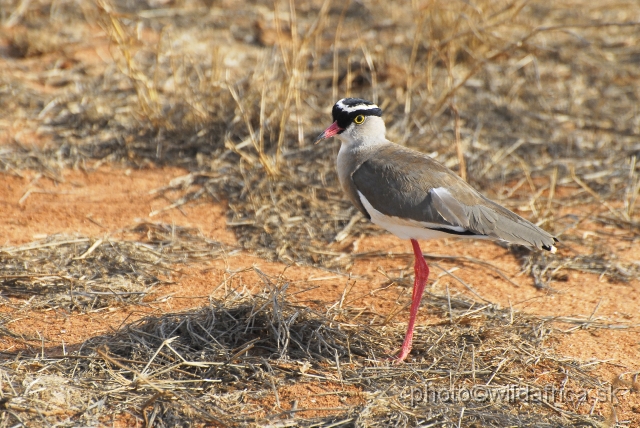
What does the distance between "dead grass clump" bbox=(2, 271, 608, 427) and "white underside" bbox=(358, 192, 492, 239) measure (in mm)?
629

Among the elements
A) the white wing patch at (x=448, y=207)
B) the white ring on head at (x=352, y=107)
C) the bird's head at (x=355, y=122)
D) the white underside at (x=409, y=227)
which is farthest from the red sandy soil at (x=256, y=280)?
the white ring on head at (x=352, y=107)

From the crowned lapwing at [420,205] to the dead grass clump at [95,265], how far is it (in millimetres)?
1549

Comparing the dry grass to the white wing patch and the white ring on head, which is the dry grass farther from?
the white ring on head

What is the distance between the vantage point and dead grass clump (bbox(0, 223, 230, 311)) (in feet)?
17.3

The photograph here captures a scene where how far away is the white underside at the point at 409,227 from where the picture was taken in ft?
15.9

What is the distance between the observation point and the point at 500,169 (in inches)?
305

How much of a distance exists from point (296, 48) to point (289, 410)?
4.14 m

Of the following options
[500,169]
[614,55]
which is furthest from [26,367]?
[614,55]

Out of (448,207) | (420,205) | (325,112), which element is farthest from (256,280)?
(325,112)

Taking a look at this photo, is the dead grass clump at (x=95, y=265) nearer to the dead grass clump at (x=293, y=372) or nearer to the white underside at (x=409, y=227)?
the dead grass clump at (x=293, y=372)

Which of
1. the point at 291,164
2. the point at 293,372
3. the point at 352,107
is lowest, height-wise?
the point at 293,372

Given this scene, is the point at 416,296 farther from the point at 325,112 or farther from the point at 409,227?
the point at 325,112

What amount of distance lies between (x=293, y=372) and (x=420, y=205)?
4.52ft

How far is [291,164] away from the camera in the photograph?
7.48 m
